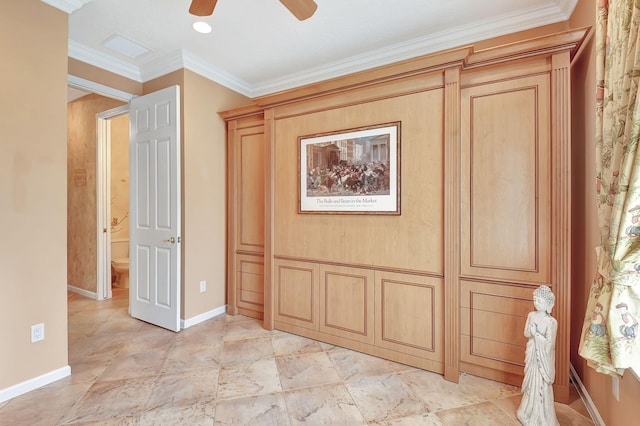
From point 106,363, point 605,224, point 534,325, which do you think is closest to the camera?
point 605,224

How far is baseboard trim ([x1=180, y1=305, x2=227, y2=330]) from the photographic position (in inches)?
124

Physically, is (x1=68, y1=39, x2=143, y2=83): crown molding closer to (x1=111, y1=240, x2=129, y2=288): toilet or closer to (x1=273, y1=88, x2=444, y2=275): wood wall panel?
(x1=273, y1=88, x2=444, y2=275): wood wall panel

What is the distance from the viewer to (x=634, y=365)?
46.8 inches

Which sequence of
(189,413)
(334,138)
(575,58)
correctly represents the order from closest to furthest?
(189,413) < (575,58) < (334,138)

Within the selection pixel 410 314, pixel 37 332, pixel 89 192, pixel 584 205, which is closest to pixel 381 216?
pixel 410 314

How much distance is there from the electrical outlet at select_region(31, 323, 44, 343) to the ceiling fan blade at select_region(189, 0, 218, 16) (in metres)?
2.41

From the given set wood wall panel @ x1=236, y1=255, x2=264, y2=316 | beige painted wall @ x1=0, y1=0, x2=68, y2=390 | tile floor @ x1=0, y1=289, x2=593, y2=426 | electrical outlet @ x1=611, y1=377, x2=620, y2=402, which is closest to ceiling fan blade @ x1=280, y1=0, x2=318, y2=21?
beige painted wall @ x1=0, y1=0, x2=68, y2=390

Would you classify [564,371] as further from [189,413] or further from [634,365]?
[189,413]

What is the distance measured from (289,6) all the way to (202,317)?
3061 mm

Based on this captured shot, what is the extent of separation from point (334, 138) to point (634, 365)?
226 cm

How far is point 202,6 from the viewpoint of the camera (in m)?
1.93

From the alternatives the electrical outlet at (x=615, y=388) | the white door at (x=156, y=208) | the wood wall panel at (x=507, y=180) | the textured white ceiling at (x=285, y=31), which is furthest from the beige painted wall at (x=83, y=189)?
the electrical outlet at (x=615, y=388)

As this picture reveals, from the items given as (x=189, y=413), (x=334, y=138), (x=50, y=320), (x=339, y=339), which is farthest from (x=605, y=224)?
(x=50, y=320)

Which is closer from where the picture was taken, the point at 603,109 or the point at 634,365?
the point at 634,365
